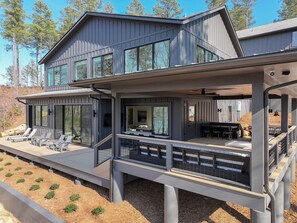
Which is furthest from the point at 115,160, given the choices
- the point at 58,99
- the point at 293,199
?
the point at 58,99

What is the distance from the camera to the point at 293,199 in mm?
7016

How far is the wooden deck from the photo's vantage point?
6602 millimetres

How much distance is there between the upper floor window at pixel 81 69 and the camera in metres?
12.9

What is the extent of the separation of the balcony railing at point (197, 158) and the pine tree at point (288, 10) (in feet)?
96.4

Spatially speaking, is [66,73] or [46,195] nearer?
[46,195]

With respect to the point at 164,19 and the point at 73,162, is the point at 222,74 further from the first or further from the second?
the point at 73,162

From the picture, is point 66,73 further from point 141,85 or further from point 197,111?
point 141,85

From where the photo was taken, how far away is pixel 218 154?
183 inches

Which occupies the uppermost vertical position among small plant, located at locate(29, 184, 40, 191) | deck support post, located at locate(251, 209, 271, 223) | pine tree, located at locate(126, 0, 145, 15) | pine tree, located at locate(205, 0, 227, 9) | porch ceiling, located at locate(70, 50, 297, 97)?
pine tree, located at locate(126, 0, 145, 15)

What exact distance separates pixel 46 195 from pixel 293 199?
8.37m

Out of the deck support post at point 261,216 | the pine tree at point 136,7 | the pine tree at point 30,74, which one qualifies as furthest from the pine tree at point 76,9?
the deck support post at point 261,216

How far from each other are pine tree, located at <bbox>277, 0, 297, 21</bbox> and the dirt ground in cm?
2683

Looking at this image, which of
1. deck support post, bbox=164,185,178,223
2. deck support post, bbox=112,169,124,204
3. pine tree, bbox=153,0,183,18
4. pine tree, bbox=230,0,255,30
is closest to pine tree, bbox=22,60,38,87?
pine tree, bbox=153,0,183,18

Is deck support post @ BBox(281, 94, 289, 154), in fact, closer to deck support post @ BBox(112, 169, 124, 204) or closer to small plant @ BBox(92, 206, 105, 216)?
deck support post @ BBox(112, 169, 124, 204)
